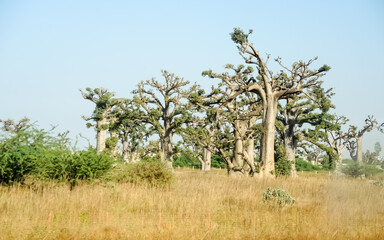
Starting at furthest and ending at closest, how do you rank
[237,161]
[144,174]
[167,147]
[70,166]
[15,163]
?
[167,147] < [237,161] < [144,174] < [70,166] < [15,163]

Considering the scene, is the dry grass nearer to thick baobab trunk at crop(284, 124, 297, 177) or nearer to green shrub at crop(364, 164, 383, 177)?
green shrub at crop(364, 164, 383, 177)

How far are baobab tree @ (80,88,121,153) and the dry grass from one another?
27.8 metres

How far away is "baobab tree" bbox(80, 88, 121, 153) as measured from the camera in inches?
1649

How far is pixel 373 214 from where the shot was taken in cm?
1153

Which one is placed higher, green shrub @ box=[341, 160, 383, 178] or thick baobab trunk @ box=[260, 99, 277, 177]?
thick baobab trunk @ box=[260, 99, 277, 177]

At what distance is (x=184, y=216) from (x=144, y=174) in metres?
6.68

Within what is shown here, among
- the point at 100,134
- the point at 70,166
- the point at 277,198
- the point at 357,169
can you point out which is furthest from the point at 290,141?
the point at 70,166

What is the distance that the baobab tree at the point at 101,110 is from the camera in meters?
41.9

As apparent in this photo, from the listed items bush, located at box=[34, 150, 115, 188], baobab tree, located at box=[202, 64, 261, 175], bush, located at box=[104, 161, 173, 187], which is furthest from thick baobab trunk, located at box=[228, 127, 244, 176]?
bush, located at box=[34, 150, 115, 188]

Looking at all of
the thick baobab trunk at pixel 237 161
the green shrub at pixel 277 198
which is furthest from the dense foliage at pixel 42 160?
the thick baobab trunk at pixel 237 161

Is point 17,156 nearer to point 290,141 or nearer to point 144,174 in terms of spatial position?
point 144,174

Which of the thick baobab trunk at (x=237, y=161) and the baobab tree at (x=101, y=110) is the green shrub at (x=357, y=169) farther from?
the baobab tree at (x=101, y=110)

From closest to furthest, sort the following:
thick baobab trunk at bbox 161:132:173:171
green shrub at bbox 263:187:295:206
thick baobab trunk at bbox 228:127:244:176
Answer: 1. green shrub at bbox 263:187:295:206
2. thick baobab trunk at bbox 228:127:244:176
3. thick baobab trunk at bbox 161:132:173:171

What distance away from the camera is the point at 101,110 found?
43.1m
